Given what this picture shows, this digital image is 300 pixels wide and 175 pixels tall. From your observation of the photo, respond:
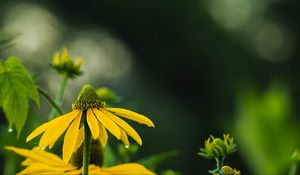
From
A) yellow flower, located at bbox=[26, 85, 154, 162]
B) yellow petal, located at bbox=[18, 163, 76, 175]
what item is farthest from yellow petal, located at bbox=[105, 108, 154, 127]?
yellow petal, located at bbox=[18, 163, 76, 175]

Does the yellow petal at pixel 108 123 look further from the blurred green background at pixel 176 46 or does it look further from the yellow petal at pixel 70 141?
the blurred green background at pixel 176 46

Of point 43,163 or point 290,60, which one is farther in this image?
point 290,60

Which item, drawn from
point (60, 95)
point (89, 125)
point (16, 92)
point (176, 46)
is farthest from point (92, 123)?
point (176, 46)

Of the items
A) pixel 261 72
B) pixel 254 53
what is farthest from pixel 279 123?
pixel 254 53

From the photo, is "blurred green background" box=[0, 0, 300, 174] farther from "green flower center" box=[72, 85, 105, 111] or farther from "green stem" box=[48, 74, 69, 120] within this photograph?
"green flower center" box=[72, 85, 105, 111]

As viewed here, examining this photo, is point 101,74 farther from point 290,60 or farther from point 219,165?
point 219,165

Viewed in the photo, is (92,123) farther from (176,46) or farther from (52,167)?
(176,46)
